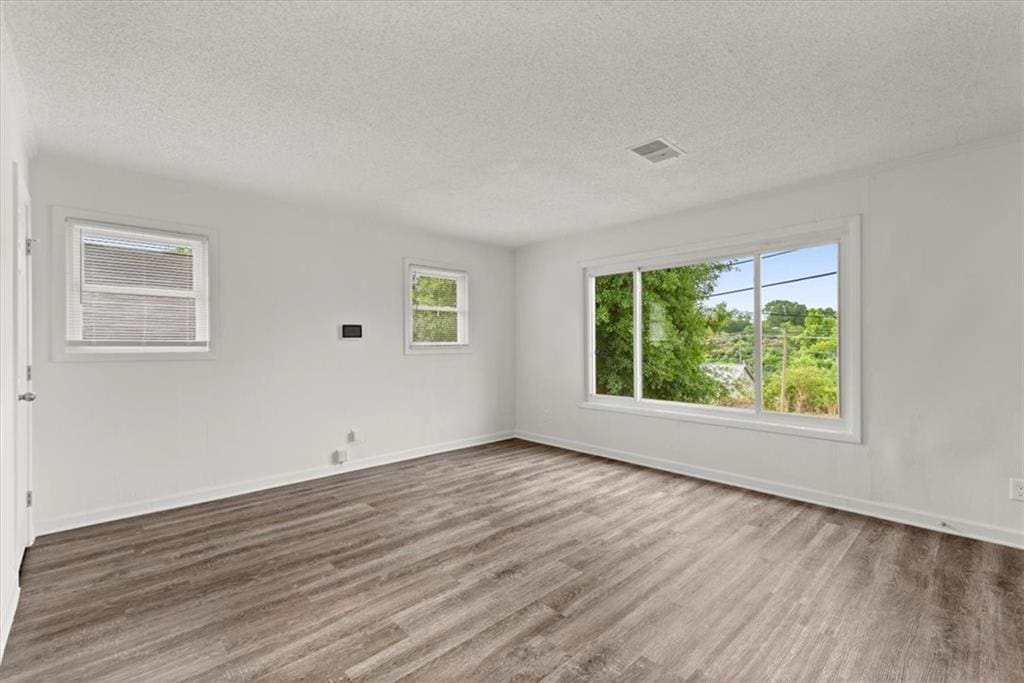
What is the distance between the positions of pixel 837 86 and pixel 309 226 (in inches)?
161

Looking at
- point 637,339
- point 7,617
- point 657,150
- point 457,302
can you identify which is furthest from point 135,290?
point 637,339

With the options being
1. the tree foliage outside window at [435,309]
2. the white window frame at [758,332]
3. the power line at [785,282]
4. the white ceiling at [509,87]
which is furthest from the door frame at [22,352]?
the power line at [785,282]

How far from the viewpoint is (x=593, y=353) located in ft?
18.4

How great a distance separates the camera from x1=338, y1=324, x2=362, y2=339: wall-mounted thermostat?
4734 millimetres

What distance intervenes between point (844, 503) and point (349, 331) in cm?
443

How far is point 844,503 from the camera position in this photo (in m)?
3.67

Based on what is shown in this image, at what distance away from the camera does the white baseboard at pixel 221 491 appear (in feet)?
10.9

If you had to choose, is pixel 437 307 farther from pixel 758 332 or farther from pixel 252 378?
pixel 758 332

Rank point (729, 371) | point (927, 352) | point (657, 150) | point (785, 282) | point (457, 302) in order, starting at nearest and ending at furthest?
point (657, 150) → point (927, 352) → point (785, 282) → point (729, 371) → point (457, 302)

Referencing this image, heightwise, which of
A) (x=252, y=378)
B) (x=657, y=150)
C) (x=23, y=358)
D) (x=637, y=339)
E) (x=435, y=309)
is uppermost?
(x=657, y=150)

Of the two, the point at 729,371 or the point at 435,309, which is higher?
the point at 435,309

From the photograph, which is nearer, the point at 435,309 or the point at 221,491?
the point at 221,491

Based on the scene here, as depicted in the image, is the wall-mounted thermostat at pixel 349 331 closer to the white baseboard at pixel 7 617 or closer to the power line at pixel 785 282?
the white baseboard at pixel 7 617

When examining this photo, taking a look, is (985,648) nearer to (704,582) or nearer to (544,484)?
(704,582)
